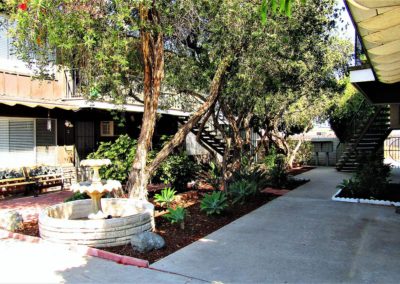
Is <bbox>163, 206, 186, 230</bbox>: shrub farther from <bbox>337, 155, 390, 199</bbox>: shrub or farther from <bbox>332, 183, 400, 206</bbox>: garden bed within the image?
<bbox>337, 155, 390, 199</bbox>: shrub

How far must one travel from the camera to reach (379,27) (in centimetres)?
363

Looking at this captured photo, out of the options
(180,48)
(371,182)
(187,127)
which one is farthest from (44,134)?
(371,182)

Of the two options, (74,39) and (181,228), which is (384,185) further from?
(74,39)

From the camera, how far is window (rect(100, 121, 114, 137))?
1516 cm

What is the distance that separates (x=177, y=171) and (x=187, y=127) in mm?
3667

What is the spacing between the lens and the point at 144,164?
7691mm

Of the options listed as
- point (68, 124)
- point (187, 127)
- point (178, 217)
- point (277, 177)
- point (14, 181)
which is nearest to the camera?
point (178, 217)

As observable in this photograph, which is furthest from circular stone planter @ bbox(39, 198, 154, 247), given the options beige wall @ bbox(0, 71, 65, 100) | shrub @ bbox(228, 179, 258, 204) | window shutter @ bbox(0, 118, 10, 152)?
window shutter @ bbox(0, 118, 10, 152)

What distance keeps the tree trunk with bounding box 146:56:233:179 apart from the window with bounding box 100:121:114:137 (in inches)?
294

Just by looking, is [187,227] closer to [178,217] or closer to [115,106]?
[178,217]

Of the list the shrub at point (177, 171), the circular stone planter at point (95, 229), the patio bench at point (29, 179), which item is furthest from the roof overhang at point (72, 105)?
the circular stone planter at point (95, 229)

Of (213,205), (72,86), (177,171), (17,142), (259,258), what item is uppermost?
(72,86)

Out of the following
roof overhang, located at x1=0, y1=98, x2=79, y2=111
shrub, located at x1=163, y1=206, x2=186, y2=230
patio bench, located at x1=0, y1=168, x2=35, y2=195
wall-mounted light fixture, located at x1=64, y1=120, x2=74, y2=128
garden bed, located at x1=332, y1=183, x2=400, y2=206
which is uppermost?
roof overhang, located at x1=0, y1=98, x2=79, y2=111

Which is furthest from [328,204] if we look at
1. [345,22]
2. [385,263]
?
[345,22]
